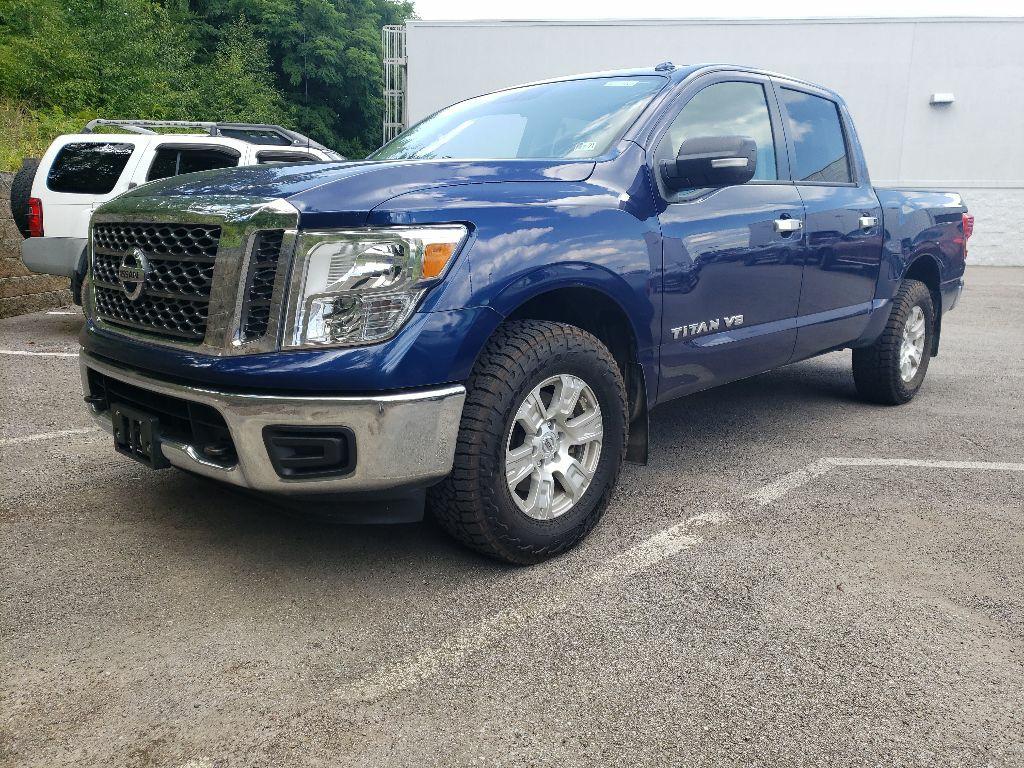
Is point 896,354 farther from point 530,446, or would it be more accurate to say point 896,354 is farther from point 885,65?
point 885,65

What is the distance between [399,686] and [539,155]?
224cm

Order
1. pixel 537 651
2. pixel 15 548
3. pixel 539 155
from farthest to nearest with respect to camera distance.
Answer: pixel 539 155 < pixel 15 548 < pixel 537 651

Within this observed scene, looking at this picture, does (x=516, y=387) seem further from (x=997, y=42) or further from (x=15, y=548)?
(x=997, y=42)

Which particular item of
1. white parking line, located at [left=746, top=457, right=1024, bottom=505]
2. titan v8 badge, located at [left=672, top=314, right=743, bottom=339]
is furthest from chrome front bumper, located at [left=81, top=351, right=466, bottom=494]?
white parking line, located at [left=746, top=457, right=1024, bottom=505]

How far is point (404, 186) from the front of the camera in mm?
2688

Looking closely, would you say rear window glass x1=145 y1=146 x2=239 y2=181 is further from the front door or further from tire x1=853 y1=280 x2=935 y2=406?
tire x1=853 y1=280 x2=935 y2=406

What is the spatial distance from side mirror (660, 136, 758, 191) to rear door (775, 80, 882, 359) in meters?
1.03

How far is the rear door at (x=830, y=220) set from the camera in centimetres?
431

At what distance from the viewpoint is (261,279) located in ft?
8.25

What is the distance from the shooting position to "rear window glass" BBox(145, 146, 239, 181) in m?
8.05

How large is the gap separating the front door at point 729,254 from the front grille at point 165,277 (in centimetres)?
175

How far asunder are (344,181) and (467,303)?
0.55 m

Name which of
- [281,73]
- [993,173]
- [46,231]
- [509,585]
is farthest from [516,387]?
[281,73]

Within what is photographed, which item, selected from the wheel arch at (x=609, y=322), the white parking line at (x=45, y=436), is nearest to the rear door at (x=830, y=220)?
the wheel arch at (x=609, y=322)
